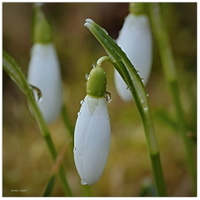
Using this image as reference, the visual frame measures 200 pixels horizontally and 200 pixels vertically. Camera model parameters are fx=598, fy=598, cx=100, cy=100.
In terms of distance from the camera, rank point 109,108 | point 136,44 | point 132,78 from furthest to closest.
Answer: point 109,108 < point 136,44 < point 132,78

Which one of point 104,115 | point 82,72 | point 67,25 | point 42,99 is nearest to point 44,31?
point 42,99

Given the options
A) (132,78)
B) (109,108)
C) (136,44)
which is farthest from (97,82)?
(109,108)

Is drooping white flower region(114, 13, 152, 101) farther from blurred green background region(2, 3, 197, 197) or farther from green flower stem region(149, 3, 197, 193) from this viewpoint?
blurred green background region(2, 3, 197, 197)

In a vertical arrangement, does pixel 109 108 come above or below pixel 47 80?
below

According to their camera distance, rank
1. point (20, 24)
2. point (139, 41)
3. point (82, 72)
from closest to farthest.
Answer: point (139, 41)
point (82, 72)
point (20, 24)

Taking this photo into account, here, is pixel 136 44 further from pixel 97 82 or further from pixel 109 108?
pixel 109 108

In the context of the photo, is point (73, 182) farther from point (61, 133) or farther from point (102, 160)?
point (102, 160)
